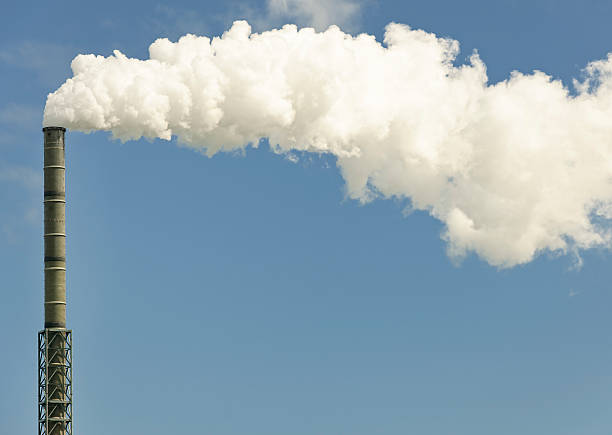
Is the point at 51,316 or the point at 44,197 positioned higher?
the point at 44,197

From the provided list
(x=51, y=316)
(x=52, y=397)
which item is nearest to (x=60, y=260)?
(x=51, y=316)

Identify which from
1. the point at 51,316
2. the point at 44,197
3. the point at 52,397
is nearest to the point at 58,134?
the point at 44,197

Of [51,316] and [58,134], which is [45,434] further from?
[58,134]

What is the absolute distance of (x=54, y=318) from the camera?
7819cm

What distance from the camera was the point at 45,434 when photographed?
254ft

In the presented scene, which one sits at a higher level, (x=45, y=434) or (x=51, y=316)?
(x=51, y=316)

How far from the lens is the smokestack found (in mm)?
77800

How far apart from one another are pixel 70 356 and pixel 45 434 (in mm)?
5244

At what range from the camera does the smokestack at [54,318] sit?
3063 inches

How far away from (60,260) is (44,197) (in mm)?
4382

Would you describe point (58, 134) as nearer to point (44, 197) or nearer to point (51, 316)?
point (44, 197)

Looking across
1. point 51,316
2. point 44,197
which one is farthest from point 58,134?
point 51,316

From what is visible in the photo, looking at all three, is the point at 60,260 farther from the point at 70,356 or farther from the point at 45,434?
the point at 45,434

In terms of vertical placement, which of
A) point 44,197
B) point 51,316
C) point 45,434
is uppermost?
point 44,197
